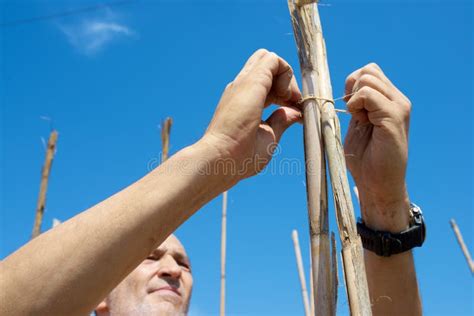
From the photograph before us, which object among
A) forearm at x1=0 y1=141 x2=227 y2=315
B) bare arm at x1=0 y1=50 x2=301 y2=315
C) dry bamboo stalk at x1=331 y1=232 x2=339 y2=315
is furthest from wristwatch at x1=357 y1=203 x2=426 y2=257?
forearm at x1=0 y1=141 x2=227 y2=315

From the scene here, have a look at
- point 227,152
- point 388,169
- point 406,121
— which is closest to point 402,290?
point 388,169

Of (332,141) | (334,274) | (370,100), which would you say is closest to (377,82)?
(370,100)

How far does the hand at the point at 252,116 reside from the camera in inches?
36.5

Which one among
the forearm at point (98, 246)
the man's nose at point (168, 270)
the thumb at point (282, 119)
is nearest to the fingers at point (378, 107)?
the thumb at point (282, 119)

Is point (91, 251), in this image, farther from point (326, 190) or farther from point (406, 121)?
point (406, 121)

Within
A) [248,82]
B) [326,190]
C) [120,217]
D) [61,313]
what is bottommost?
[61,313]

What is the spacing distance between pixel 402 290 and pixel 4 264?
89cm

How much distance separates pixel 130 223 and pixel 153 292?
0.77 m

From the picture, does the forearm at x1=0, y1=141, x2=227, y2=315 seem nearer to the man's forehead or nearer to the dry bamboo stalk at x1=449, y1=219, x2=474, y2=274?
the man's forehead

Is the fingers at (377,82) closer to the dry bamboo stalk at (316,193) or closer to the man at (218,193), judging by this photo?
the man at (218,193)

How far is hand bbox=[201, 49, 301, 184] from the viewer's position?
926 mm

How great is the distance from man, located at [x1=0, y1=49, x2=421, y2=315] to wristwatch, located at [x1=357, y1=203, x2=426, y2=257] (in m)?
0.02

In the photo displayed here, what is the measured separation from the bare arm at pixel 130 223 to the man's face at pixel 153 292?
65 cm

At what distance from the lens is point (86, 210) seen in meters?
0.80
